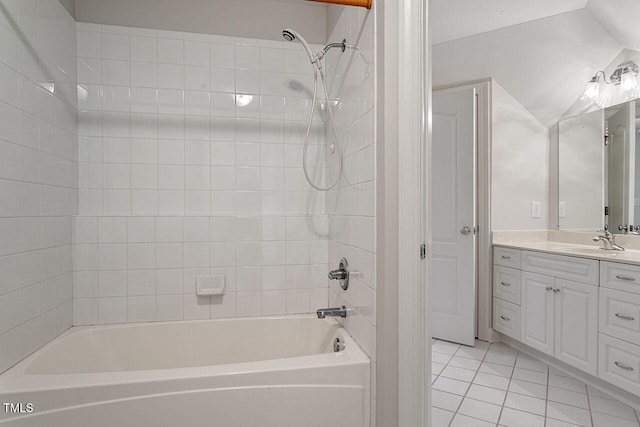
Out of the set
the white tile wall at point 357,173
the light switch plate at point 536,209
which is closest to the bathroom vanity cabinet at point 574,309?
the light switch plate at point 536,209

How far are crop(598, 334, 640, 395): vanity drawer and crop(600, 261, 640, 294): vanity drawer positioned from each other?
11.9 inches

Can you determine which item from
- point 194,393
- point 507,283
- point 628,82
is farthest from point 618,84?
point 194,393

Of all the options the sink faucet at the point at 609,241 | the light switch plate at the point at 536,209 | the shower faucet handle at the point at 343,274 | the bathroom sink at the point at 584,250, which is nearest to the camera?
the shower faucet handle at the point at 343,274

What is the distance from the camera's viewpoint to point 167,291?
1902 mm

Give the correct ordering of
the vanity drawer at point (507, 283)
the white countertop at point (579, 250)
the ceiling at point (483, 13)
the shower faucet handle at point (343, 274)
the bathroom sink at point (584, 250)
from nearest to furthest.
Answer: the shower faucet handle at point (343, 274) → the white countertop at point (579, 250) → the bathroom sink at point (584, 250) → the ceiling at point (483, 13) → the vanity drawer at point (507, 283)

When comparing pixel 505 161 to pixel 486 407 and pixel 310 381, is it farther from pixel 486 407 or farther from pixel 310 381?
pixel 310 381

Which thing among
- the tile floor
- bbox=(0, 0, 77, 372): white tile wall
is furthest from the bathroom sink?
bbox=(0, 0, 77, 372): white tile wall

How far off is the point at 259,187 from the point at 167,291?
794 millimetres

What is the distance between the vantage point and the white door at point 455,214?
2.71 m

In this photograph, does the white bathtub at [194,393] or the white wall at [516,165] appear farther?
the white wall at [516,165]

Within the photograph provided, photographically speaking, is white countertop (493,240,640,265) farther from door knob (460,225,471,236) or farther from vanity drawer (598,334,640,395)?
vanity drawer (598,334,640,395)

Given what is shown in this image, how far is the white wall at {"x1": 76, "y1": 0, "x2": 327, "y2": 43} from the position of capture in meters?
1.87

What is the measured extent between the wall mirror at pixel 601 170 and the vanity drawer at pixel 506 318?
31.7 inches

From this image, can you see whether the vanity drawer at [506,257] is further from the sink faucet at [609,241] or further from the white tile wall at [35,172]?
the white tile wall at [35,172]
